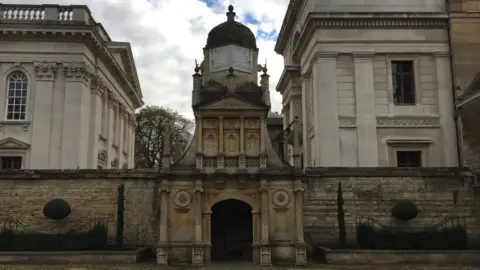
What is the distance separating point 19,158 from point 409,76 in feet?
85.2

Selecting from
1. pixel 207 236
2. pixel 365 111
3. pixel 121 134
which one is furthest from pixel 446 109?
Result: pixel 121 134

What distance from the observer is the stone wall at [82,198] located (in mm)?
22000

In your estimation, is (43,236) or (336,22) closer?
(43,236)

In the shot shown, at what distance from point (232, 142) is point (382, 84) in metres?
13.7

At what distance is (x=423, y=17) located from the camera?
2939 cm

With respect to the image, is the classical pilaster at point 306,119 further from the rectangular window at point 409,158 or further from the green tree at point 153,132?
the green tree at point 153,132

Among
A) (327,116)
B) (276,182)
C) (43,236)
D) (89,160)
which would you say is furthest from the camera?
(89,160)

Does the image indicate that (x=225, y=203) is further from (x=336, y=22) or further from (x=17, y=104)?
(x=17, y=104)

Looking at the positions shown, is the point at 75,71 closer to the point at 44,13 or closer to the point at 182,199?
the point at 44,13

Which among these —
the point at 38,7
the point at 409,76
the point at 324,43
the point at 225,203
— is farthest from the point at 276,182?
the point at 38,7

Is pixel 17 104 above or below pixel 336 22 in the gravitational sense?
below

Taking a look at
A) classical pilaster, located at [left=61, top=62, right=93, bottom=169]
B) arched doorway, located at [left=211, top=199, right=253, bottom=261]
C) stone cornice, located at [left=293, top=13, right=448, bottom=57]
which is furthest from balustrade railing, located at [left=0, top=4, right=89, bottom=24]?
arched doorway, located at [left=211, top=199, right=253, bottom=261]

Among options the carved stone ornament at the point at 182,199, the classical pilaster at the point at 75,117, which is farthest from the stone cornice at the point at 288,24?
the carved stone ornament at the point at 182,199

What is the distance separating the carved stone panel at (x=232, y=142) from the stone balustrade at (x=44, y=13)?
18528 mm
